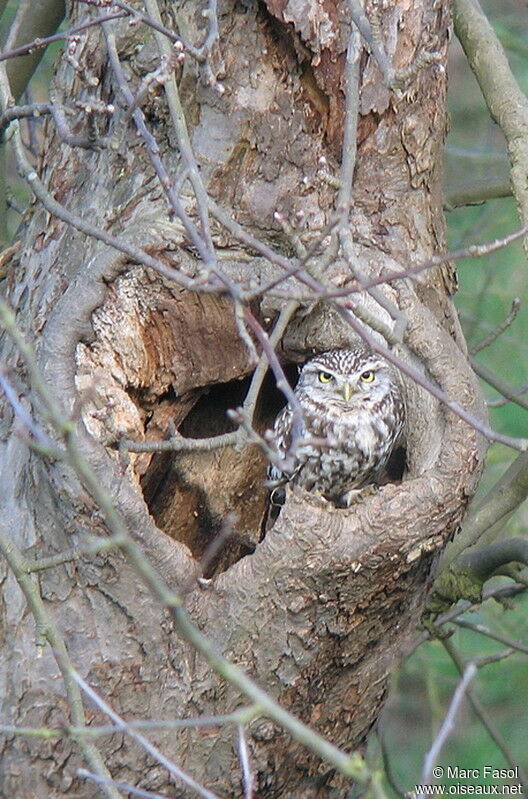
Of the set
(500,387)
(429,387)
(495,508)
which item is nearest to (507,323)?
(500,387)

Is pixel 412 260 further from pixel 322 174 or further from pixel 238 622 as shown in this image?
pixel 238 622

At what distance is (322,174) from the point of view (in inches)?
103

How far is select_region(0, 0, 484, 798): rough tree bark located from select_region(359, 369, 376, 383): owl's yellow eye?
0.23 metres

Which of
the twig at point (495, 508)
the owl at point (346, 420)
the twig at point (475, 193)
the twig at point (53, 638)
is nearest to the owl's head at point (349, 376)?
the owl at point (346, 420)

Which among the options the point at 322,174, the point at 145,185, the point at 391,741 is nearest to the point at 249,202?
the point at 145,185

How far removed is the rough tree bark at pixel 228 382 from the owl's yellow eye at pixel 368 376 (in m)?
0.23

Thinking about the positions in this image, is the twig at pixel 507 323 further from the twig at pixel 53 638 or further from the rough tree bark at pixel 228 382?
the twig at pixel 53 638

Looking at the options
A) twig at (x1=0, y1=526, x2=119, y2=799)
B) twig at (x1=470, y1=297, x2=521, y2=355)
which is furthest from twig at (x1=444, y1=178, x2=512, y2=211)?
twig at (x1=0, y1=526, x2=119, y2=799)

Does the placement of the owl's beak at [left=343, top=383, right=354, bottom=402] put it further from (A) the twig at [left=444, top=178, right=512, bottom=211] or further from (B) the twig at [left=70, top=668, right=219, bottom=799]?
(B) the twig at [left=70, top=668, right=219, bottom=799]

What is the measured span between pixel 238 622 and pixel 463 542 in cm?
110

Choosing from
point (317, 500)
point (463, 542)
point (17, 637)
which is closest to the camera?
point (317, 500)

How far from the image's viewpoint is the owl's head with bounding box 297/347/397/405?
12.3 ft

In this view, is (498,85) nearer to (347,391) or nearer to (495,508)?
(347,391)

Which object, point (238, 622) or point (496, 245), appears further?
point (238, 622)
